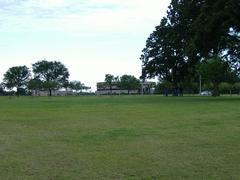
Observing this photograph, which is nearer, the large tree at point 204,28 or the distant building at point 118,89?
the large tree at point 204,28

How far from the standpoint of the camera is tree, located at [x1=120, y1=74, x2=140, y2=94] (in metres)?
180

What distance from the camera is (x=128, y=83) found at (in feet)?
592

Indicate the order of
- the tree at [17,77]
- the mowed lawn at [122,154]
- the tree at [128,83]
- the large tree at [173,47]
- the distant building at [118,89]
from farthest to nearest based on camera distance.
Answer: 1. the tree at [17,77]
2. the tree at [128,83]
3. the distant building at [118,89]
4. the large tree at [173,47]
5. the mowed lawn at [122,154]

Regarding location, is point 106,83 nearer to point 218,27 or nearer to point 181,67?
point 181,67

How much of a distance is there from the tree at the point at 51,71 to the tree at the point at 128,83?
22890mm

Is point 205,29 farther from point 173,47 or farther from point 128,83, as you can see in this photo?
point 128,83

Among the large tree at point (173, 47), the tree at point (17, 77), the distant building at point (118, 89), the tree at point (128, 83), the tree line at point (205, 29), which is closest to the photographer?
the tree line at point (205, 29)

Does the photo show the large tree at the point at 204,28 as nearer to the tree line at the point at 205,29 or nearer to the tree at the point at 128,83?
the tree line at the point at 205,29

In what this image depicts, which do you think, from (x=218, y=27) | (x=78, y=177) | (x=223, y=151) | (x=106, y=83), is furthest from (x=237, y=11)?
(x=106, y=83)

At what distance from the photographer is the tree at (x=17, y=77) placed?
183m

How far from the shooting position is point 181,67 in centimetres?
7400

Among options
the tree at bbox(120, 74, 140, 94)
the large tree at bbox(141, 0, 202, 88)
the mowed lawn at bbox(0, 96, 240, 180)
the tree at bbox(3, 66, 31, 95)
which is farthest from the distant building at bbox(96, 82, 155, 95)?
the mowed lawn at bbox(0, 96, 240, 180)

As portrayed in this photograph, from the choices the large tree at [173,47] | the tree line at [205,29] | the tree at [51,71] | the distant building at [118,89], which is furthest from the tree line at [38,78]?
the tree line at [205,29]

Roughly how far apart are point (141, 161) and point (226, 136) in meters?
4.41
